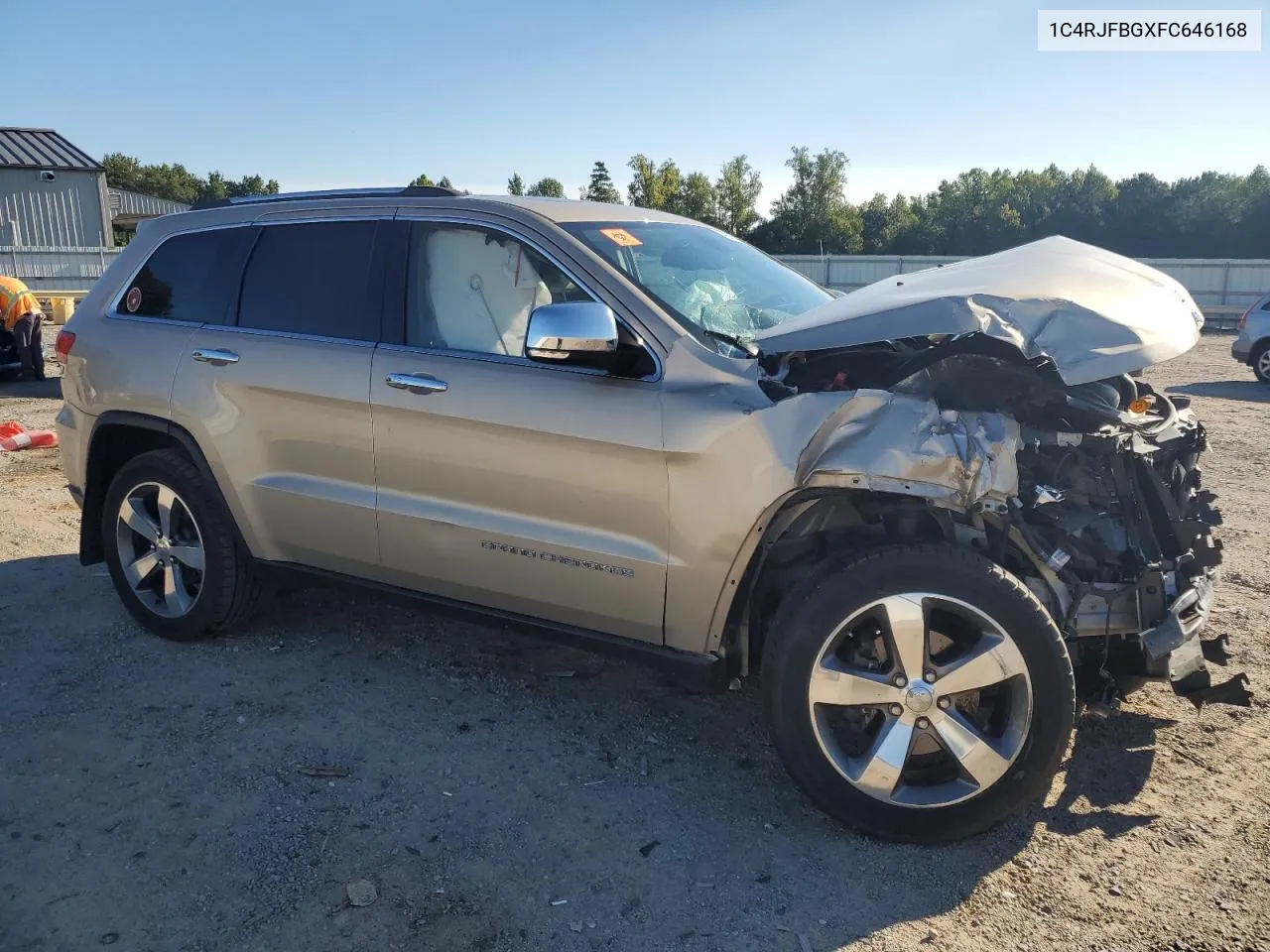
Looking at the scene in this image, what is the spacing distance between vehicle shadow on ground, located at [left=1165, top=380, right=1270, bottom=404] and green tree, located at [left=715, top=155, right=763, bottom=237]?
46848 millimetres

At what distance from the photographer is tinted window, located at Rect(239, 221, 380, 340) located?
392 cm

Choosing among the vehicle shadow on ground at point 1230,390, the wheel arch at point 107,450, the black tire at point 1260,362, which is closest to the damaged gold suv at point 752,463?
the wheel arch at point 107,450

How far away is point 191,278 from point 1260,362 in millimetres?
14327

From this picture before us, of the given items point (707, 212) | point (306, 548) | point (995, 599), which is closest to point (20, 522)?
point (306, 548)

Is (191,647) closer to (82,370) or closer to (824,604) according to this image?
(82,370)

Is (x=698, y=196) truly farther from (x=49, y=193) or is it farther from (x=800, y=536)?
(x=800, y=536)

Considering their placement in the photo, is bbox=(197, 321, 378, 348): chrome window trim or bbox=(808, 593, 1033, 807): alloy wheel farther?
bbox=(197, 321, 378, 348): chrome window trim

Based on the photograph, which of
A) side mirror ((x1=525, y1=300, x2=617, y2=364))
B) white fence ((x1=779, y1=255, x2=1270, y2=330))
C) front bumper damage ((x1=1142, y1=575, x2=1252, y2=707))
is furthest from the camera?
white fence ((x1=779, y1=255, x2=1270, y2=330))

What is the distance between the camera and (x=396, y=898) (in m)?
2.72

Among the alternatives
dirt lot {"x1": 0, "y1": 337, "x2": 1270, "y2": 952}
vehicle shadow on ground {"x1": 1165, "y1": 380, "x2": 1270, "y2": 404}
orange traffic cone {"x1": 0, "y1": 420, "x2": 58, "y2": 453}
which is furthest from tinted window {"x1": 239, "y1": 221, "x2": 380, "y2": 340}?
vehicle shadow on ground {"x1": 1165, "y1": 380, "x2": 1270, "y2": 404}

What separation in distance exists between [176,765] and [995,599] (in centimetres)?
279

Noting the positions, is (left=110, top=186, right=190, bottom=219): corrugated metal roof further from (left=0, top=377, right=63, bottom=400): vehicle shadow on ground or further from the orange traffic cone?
the orange traffic cone

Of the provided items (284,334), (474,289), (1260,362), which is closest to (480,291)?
(474,289)

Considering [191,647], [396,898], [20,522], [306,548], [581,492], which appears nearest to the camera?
[396,898]
